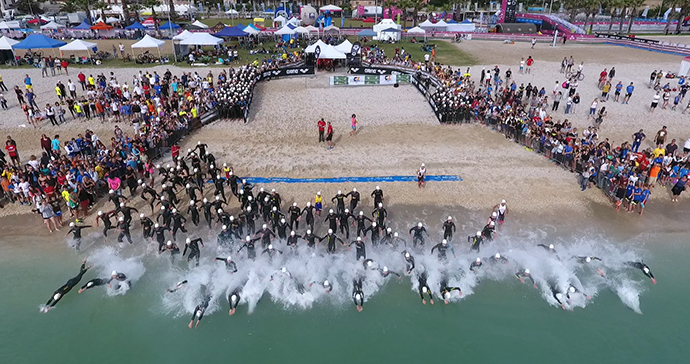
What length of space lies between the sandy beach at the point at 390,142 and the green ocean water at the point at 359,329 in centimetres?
500

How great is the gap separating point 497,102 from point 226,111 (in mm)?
16500

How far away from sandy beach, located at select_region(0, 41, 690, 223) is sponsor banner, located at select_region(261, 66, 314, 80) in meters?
1.46

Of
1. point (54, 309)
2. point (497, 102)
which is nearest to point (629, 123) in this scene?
point (497, 102)

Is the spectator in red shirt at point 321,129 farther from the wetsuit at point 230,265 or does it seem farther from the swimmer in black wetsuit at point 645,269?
the swimmer in black wetsuit at point 645,269

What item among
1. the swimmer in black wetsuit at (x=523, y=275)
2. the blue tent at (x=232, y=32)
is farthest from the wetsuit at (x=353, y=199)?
the blue tent at (x=232, y=32)

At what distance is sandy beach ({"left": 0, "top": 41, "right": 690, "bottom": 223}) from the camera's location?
1655 cm

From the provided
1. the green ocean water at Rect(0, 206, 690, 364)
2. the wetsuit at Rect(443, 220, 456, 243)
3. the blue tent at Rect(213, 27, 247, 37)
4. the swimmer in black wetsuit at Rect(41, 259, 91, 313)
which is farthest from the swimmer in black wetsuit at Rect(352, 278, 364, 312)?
the blue tent at Rect(213, 27, 247, 37)

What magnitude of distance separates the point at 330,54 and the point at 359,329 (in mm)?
27286

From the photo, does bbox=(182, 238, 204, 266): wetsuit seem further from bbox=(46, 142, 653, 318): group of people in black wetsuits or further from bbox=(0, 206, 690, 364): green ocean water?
bbox=(0, 206, 690, 364): green ocean water

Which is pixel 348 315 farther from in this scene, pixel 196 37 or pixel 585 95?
pixel 196 37

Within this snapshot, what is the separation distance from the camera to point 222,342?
10.4 meters

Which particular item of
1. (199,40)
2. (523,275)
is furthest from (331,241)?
(199,40)

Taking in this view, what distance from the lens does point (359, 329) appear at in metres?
10.8

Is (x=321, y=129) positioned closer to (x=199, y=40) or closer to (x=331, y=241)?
(x=331, y=241)
